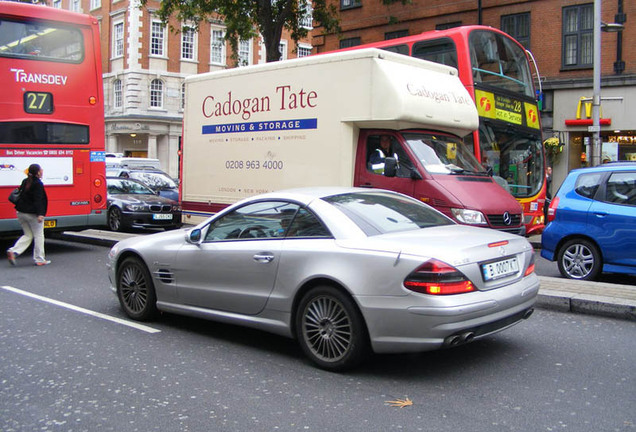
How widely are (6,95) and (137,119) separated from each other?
110 ft

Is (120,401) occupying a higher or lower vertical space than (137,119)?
lower

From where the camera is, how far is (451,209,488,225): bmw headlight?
897 cm

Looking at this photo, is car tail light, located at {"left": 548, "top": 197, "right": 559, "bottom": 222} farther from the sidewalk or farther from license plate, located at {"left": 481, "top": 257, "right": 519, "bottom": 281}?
license plate, located at {"left": 481, "top": 257, "right": 519, "bottom": 281}

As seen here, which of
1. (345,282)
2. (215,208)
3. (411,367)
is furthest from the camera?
(215,208)

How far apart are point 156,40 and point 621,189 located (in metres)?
40.9

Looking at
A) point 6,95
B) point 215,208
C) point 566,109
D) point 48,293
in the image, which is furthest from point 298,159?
point 566,109

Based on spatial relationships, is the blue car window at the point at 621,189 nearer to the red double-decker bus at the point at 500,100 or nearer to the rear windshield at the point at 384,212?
the red double-decker bus at the point at 500,100

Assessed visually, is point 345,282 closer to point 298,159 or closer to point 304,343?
point 304,343

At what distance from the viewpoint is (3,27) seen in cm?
1139

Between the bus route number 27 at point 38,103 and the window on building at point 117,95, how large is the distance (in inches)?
1360

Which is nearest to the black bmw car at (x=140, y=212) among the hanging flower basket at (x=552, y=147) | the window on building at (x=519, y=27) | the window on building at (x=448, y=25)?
the hanging flower basket at (x=552, y=147)

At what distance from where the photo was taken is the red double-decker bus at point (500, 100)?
12.5 metres

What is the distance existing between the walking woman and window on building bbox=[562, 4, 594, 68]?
60.9 ft

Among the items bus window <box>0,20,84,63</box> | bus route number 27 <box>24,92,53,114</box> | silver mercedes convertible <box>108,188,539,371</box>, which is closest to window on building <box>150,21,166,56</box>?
bus window <box>0,20,84,63</box>
